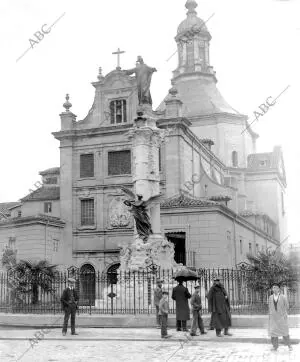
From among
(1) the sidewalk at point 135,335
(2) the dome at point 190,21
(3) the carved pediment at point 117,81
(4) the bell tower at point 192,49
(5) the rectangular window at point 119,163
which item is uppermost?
(2) the dome at point 190,21

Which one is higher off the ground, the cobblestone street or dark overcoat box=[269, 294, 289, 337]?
dark overcoat box=[269, 294, 289, 337]

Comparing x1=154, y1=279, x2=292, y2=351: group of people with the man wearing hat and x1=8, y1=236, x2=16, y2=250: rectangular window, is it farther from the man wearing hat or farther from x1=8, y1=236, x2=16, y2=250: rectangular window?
x1=8, y1=236, x2=16, y2=250: rectangular window

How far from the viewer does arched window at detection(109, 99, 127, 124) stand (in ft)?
146

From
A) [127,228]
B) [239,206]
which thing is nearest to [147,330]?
[127,228]

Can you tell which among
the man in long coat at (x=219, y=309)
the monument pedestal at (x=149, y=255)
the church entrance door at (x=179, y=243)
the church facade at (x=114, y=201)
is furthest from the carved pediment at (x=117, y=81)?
the man in long coat at (x=219, y=309)

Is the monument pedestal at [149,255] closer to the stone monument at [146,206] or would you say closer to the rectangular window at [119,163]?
the stone monument at [146,206]

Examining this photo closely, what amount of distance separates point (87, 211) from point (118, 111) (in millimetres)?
7900

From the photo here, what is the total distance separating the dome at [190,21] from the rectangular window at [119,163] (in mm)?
22864

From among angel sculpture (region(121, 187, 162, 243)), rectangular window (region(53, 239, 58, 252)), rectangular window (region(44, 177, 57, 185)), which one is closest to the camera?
angel sculpture (region(121, 187, 162, 243))

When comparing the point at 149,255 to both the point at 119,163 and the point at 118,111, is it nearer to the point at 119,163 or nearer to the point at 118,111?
the point at 119,163

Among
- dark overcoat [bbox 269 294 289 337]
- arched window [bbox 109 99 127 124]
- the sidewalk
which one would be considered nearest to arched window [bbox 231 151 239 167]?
arched window [bbox 109 99 127 124]

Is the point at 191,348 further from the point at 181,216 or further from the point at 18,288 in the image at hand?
the point at 181,216

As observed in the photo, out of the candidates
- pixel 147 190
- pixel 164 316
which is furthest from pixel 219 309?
pixel 147 190

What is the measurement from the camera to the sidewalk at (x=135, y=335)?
15195 millimetres
